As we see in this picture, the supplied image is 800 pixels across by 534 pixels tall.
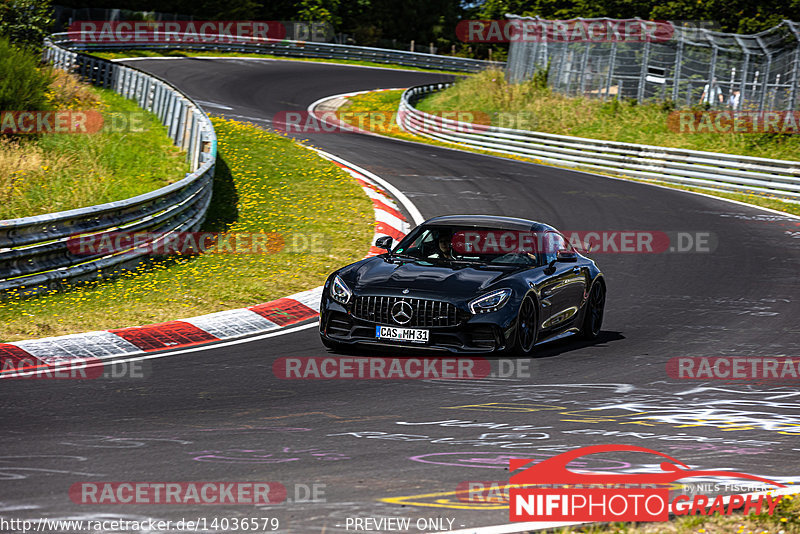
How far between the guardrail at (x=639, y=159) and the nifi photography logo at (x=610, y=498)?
63.5ft

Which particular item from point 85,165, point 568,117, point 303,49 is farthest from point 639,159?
point 303,49

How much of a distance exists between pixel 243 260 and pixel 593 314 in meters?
5.78

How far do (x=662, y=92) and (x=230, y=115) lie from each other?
45.7 ft

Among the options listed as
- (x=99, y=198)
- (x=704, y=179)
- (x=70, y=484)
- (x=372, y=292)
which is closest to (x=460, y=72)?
(x=704, y=179)

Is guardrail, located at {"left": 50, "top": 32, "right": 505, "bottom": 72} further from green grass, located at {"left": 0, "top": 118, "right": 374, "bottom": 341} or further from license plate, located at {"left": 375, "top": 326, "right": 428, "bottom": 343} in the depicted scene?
license plate, located at {"left": 375, "top": 326, "right": 428, "bottom": 343}

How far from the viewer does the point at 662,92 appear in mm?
33062

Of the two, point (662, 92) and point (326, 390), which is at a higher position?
point (662, 92)

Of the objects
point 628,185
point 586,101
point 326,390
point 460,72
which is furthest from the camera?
point 460,72

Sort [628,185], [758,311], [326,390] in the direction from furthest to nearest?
[628,185] → [758,311] → [326,390]

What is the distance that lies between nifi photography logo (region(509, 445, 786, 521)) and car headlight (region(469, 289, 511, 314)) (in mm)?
3545

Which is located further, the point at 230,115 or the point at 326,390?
the point at 230,115

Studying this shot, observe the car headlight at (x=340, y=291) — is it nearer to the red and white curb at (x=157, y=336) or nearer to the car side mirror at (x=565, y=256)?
the red and white curb at (x=157, y=336)

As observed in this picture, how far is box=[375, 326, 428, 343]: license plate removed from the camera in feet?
31.2

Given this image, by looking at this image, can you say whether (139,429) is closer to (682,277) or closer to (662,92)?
(682,277)
